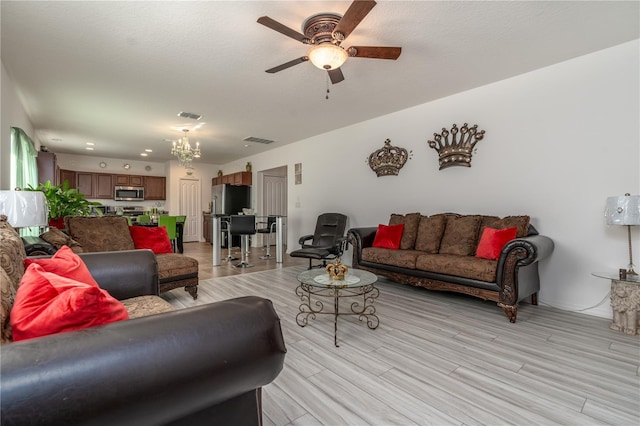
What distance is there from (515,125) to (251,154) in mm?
6006

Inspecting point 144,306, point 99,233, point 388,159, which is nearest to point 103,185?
point 99,233

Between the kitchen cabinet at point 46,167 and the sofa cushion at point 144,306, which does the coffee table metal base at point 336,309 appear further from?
the kitchen cabinet at point 46,167

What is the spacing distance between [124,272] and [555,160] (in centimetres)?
401

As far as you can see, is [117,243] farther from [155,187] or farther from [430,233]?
[155,187]

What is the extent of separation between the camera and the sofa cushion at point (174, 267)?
3078mm

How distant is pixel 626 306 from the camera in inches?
97.5

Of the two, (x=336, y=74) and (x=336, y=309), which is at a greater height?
(x=336, y=74)

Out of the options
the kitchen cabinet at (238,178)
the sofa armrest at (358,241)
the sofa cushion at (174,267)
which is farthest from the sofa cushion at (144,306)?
the kitchen cabinet at (238,178)

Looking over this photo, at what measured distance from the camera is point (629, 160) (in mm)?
2713

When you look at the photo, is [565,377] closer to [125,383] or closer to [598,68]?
[125,383]

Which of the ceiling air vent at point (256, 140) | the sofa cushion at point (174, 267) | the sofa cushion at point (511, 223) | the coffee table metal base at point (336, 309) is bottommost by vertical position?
the coffee table metal base at point (336, 309)

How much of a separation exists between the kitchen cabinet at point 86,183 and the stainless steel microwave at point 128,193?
20.2 inches

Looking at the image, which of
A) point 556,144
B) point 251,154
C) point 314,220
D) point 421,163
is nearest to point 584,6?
point 556,144

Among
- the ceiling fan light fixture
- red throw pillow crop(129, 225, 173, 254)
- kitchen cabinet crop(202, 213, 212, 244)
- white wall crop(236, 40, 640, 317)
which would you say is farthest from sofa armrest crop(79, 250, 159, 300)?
kitchen cabinet crop(202, 213, 212, 244)
